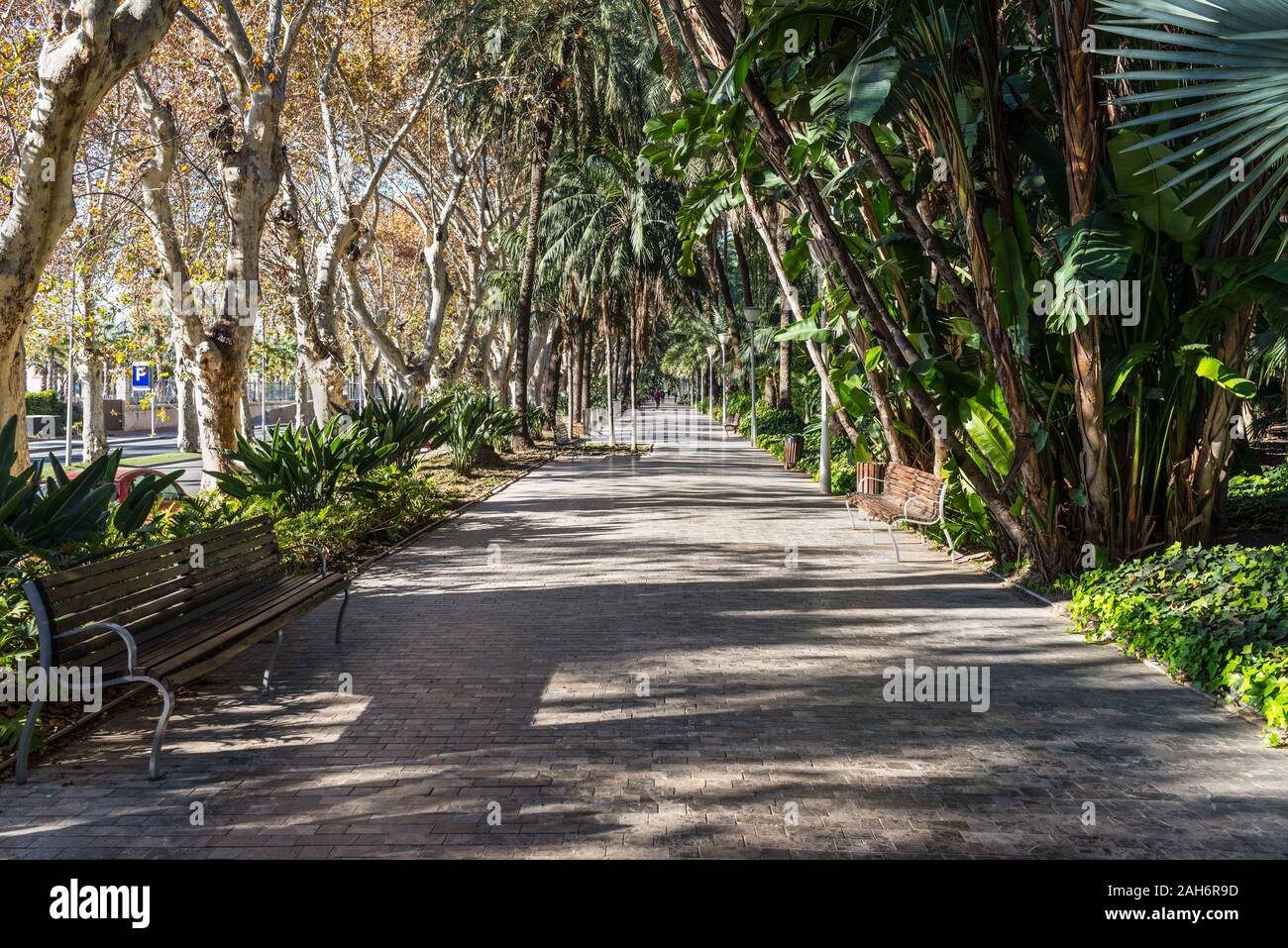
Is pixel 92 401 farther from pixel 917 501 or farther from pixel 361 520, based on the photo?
pixel 917 501

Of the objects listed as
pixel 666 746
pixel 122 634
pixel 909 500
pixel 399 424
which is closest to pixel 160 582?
pixel 122 634

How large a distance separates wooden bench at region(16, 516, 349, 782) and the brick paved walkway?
1.41 feet

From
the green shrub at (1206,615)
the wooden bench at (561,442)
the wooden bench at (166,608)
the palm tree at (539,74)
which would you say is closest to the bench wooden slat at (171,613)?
the wooden bench at (166,608)

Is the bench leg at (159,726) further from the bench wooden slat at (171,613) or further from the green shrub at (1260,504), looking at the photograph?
the green shrub at (1260,504)

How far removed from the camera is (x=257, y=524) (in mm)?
7637

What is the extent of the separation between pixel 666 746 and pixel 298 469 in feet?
26.3

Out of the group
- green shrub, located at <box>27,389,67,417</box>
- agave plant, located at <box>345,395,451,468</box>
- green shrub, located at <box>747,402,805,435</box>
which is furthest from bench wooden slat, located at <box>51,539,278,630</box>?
green shrub, located at <box>27,389,67,417</box>

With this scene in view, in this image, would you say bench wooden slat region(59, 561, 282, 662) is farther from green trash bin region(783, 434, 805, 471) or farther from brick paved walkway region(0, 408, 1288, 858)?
green trash bin region(783, 434, 805, 471)

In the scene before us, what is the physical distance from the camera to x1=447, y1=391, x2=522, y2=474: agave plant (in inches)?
872

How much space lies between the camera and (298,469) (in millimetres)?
12141

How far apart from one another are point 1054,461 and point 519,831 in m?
6.60
